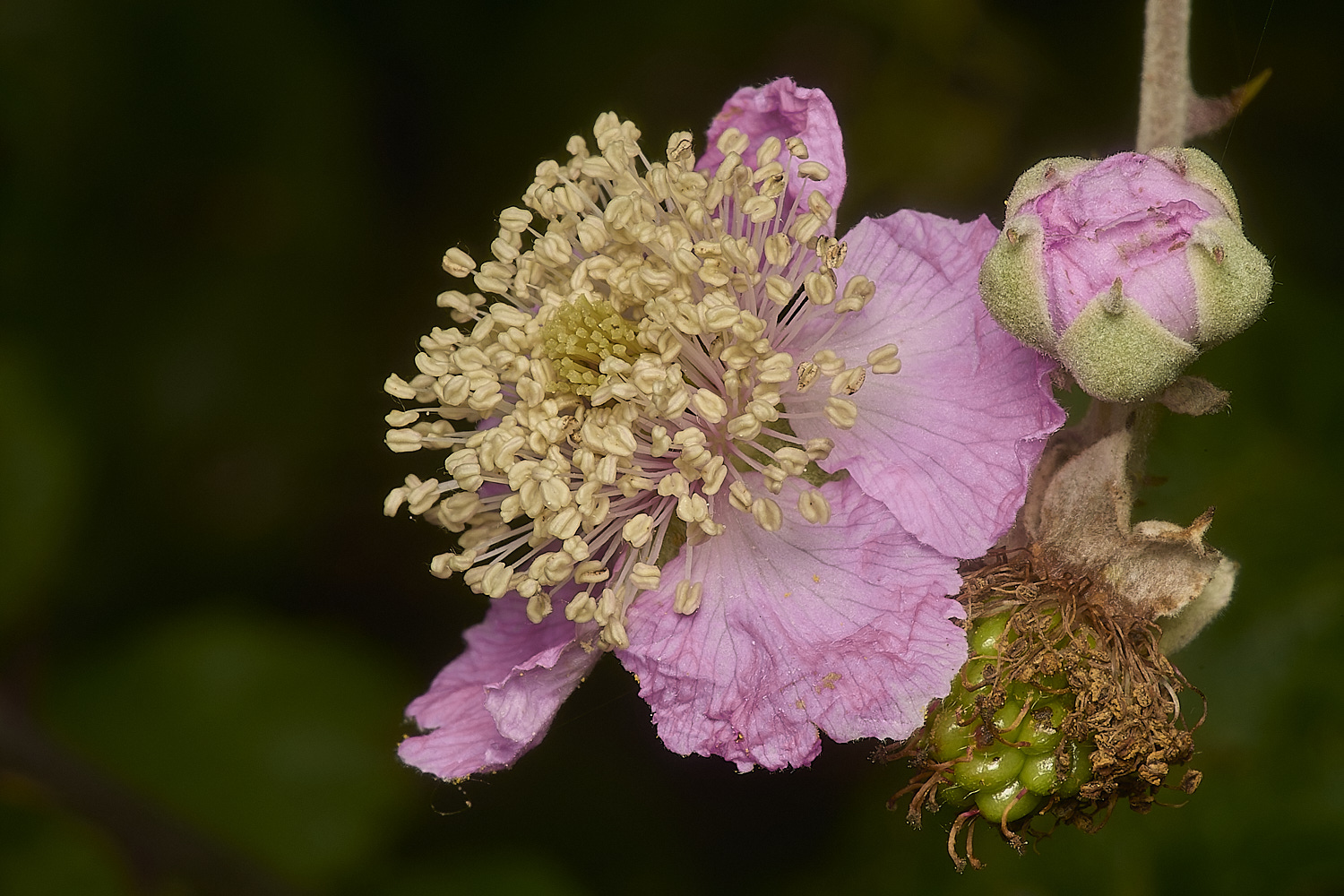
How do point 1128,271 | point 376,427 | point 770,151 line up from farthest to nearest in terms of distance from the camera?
point 376,427, point 770,151, point 1128,271

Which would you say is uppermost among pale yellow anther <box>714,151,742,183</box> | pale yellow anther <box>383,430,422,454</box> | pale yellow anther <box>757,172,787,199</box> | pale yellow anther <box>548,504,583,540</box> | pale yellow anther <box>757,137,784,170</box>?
pale yellow anther <box>757,137,784,170</box>

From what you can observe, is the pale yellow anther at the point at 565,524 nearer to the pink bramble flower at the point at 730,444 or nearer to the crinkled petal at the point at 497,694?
the pink bramble flower at the point at 730,444

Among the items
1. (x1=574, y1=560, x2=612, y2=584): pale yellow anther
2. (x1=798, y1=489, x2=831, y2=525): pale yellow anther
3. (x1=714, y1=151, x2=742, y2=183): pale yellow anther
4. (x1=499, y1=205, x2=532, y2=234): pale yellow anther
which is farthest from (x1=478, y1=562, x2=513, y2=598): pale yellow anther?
(x1=714, y1=151, x2=742, y2=183): pale yellow anther

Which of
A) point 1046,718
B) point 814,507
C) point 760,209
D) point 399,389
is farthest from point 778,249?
point 1046,718

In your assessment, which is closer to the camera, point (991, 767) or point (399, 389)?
point (991, 767)

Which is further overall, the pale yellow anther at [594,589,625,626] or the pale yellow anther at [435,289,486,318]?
the pale yellow anther at [435,289,486,318]

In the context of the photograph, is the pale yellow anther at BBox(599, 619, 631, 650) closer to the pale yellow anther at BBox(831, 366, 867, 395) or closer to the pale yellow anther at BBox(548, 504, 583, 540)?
the pale yellow anther at BBox(548, 504, 583, 540)

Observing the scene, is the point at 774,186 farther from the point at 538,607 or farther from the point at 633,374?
the point at 538,607

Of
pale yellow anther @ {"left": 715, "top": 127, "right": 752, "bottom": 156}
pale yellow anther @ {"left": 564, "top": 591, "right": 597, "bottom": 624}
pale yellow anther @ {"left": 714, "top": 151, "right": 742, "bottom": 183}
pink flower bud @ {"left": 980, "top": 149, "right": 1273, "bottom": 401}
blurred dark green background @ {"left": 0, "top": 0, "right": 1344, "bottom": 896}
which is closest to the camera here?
pink flower bud @ {"left": 980, "top": 149, "right": 1273, "bottom": 401}
